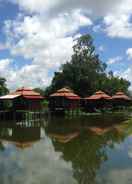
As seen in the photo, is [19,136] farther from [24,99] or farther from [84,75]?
[84,75]

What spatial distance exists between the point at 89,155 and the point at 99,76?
4217 centimetres

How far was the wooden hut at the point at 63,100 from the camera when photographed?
46213 mm

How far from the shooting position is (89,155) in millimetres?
17766

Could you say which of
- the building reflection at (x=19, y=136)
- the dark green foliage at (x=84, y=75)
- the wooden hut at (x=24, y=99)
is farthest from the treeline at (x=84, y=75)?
the building reflection at (x=19, y=136)

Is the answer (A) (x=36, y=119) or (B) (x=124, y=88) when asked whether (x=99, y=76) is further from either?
(A) (x=36, y=119)

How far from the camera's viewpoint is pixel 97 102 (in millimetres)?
52969

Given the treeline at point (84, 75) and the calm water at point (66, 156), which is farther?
the treeline at point (84, 75)

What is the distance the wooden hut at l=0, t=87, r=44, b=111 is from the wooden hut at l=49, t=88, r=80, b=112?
4.86 m

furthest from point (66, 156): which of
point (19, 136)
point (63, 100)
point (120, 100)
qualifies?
point (120, 100)

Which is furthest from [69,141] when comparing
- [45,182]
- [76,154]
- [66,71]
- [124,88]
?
[124,88]

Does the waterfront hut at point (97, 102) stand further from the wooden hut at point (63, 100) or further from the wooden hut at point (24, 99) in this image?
the wooden hut at point (24, 99)

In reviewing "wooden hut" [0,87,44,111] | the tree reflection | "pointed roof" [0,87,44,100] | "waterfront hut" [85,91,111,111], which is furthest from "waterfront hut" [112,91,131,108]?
the tree reflection

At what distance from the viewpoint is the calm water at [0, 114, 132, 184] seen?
42.9 feet

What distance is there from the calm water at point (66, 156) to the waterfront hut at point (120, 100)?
24827mm
